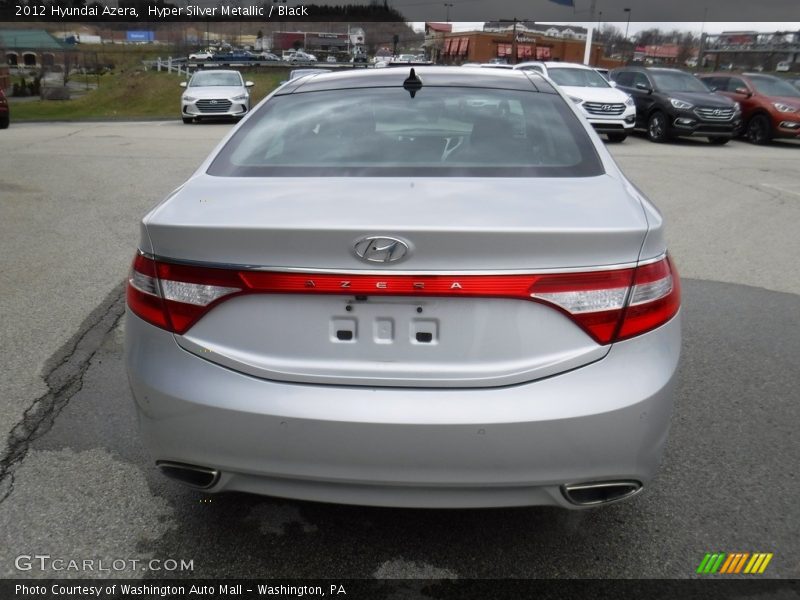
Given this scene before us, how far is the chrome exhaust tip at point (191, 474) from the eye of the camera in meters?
2.30

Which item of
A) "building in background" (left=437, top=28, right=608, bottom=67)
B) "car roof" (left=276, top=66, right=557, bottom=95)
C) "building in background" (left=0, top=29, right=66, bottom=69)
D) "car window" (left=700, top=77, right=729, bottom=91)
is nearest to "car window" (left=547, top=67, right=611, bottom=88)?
"car window" (left=700, top=77, right=729, bottom=91)

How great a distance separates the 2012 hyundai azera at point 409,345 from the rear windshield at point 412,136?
37 cm

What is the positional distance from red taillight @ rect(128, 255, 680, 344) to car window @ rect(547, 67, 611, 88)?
16.8m

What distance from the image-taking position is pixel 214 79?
74.6 ft

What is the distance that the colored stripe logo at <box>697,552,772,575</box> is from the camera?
8.24ft

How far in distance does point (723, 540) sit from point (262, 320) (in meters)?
1.86

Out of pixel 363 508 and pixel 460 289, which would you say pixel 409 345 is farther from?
pixel 363 508

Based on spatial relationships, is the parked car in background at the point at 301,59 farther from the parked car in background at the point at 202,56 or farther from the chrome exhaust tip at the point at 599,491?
the chrome exhaust tip at the point at 599,491

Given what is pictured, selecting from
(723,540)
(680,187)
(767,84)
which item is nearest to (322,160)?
(723,540)

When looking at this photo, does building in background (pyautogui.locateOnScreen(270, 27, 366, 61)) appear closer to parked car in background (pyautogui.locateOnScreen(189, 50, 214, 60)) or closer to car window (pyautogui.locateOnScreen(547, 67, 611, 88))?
parked car in background (pyautogui.locateOnScreen(189, 50, 214, 60))

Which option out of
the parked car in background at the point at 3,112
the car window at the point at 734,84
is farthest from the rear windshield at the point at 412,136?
the parked car in background at the point at 3,112

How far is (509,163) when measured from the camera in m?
2.72

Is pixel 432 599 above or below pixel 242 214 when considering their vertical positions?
below

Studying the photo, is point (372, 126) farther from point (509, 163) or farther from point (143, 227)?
point (143, 227)
